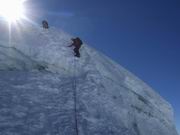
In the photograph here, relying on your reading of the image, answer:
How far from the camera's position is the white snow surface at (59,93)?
10.6m

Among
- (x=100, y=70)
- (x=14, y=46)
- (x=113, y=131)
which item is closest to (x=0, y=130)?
(x=113, y=131)

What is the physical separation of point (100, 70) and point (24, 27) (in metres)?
5.55

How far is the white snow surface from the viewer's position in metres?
10.6

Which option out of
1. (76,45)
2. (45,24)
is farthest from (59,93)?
(45,24)

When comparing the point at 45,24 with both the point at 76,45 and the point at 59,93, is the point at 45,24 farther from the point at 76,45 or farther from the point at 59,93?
the point at 59,93

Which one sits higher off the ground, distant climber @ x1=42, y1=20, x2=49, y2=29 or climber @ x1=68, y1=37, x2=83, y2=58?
distant climber @ x1=42, y1=20, x2=49, y2=29

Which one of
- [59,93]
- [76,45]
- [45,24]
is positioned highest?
[45,24]

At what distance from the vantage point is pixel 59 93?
12617 millimetres

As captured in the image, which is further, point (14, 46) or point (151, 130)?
point (151, 130)

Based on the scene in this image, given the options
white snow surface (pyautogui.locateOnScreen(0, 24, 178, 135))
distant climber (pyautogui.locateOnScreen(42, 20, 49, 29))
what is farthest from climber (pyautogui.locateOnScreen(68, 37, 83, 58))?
distant climber (pyautogui.locateOnScreen(42, 20, 49, 29))

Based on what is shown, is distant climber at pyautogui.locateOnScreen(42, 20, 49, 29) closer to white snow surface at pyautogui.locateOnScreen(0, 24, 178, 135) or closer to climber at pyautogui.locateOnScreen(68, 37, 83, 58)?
white snow surface at pyautogui.locateOnScreen(0, 24, 178, 135)

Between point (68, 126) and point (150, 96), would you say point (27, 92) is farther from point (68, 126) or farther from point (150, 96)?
point (150, 96)

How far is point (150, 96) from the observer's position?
22.5 meters

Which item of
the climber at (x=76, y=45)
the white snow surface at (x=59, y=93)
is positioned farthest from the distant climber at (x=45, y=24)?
the climber at (x=76, y=45)
